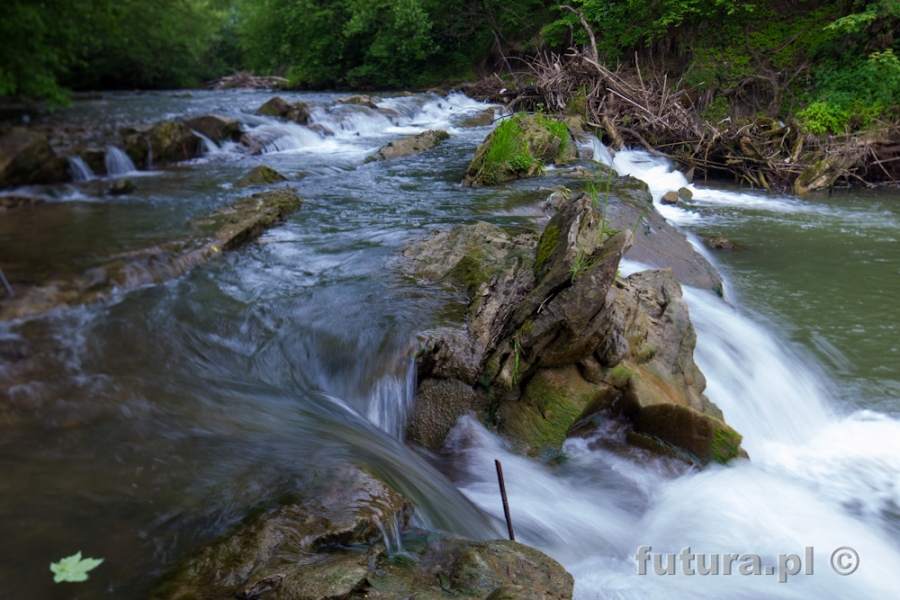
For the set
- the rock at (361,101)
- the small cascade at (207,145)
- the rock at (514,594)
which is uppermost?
the rock at (361,101)

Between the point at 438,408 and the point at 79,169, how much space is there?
26.4 feet

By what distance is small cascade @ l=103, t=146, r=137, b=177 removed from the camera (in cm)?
948

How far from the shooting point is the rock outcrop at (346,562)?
7.05ft

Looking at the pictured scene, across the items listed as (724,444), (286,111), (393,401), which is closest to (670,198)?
(724,444)

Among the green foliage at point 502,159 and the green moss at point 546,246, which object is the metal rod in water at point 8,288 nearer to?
the green moss at point 546,246

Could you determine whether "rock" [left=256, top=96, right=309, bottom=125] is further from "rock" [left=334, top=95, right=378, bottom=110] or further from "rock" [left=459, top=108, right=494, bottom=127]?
"rock" [left=459, top=108, right=494, bottom=127]

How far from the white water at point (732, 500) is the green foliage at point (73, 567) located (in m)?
2.01

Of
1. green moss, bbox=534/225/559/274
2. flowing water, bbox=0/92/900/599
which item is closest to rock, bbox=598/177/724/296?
flowing water, bbox=0/92/900/599

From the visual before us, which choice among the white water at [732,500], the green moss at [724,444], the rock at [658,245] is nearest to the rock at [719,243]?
the rock at [658,245]

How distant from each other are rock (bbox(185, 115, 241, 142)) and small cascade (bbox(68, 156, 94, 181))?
282 centimetres

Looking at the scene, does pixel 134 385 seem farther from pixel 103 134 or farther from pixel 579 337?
pixel 103 134

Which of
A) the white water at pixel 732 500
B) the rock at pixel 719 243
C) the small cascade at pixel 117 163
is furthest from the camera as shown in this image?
the small cascade at pixel 117 163

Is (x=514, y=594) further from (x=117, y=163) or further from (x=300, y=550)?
(x=117, y=163)

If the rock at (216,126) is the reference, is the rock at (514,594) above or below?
below
